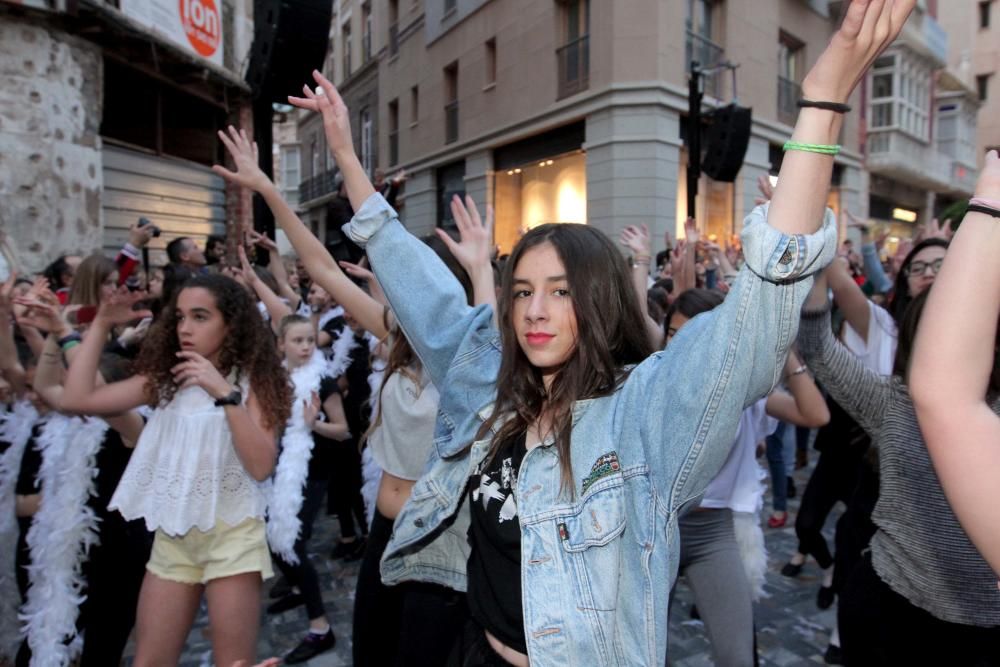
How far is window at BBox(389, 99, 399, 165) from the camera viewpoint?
19.8 meters

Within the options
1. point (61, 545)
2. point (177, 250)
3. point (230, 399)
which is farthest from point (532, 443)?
point (177, 250)

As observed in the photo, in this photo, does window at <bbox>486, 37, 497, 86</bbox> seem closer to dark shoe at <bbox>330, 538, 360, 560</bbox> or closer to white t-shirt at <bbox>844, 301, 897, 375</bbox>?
dark shoe at <bbox>330, 538, 360, 560</bbox>

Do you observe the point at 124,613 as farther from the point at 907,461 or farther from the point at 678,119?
the point at 678,119

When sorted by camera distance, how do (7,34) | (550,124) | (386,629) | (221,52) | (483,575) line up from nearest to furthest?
(483,575), (386,629), (7,34), (221,52), (550,124)

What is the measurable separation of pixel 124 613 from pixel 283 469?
3.63 feet

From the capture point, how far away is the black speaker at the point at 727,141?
871 cm

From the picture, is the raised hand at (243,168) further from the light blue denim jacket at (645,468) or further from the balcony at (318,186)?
the balcony at (318,186)

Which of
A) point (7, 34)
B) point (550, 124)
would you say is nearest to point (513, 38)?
point (550, 124)

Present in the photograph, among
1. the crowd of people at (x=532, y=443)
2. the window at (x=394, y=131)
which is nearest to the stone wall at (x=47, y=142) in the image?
the crowd of people at (x=532, y=443)

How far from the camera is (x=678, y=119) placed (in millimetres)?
12703

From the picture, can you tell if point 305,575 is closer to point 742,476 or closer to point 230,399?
point 230,399

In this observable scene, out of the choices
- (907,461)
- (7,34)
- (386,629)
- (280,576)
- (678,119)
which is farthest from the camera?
(678,119)

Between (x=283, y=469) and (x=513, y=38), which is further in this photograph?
(x=513, y=38)

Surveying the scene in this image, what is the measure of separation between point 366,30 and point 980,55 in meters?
25.7
